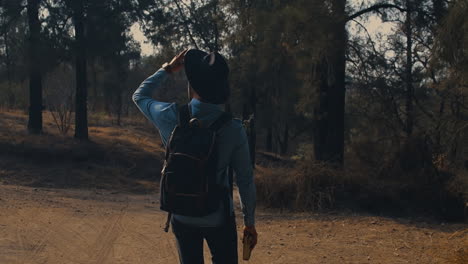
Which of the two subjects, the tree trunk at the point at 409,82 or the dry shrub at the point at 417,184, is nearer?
the dry shrub at the point at 417,184

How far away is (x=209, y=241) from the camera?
9.72ft

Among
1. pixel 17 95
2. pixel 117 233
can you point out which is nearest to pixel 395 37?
pixel 117 233

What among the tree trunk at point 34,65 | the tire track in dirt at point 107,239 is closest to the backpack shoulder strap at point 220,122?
the tire track in dirt at point 107,239

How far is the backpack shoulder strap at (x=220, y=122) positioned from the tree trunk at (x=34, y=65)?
1483 centimetres

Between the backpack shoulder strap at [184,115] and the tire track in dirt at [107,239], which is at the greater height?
the backpack shoulder strap at [184,115]

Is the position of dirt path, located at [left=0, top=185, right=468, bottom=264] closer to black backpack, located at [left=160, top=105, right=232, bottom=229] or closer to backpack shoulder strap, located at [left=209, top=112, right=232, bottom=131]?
black backpack, located at [left=160, top=105, right=232, bottom=229]

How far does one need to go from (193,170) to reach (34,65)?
15.3 m

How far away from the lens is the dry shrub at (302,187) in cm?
959

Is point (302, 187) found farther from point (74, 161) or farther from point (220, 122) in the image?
point (74, 161)

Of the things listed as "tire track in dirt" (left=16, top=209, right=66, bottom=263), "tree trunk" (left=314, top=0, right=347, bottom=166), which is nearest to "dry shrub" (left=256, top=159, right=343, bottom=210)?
"tree trunk" (left=314, top=0, right=347, bottom=166)

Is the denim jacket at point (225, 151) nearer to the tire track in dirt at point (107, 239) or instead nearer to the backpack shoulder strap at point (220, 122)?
the backpack shoulder strap at point (220, 122)

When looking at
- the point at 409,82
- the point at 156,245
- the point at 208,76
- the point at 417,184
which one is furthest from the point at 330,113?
the point at 208,76

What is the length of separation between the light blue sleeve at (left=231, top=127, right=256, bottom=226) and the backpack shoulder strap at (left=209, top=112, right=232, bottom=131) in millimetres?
121

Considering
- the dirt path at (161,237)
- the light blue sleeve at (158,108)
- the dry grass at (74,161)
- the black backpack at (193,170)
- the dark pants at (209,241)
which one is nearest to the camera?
the black backpack at (193,170)
